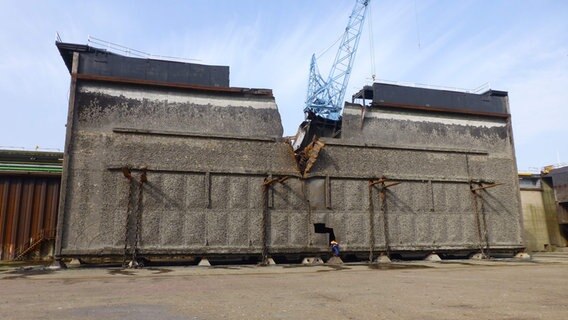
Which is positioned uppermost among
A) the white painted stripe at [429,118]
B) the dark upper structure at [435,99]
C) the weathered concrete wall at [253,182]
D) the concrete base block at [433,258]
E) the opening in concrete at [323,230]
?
the dark upper structure at [435,99]

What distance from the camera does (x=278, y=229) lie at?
18.9 meters

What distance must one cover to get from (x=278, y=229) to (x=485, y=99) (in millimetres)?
14547

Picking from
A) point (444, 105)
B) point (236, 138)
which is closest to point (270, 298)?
point (236, 138)

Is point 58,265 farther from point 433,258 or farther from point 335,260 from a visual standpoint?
point 433,258

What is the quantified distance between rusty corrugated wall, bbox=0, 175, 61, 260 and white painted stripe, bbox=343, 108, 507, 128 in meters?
16.1

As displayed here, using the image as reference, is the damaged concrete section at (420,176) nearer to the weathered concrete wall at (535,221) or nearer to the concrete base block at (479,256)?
the concrete base block at (479,256)

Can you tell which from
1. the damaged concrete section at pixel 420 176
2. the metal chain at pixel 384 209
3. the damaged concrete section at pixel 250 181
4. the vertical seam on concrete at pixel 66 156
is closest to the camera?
the vertical seam on concrete at pixel 66 156

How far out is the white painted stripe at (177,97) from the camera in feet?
60.6

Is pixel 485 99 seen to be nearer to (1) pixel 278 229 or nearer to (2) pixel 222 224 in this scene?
(1) pixel 278 229

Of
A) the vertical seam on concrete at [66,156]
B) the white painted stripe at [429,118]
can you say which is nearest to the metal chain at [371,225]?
the white painted stripe at [429,118]

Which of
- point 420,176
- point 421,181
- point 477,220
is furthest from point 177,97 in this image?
point 477,220

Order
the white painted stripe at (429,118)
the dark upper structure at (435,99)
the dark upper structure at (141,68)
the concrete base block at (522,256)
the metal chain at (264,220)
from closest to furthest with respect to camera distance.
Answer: the metal chain at (264,220)
the dark upper structure at (141,68)
the concrete base block at (522,256)
the white painted stripe at (429,118)
the dark upper structure at (435,99)

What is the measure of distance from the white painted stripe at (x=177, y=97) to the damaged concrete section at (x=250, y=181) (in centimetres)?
4

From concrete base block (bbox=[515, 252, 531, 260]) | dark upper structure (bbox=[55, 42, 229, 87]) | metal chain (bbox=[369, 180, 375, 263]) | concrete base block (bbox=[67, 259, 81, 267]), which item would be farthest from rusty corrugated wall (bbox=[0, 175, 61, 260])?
concrete base block (bbox=[515, 252, 531, 260])
